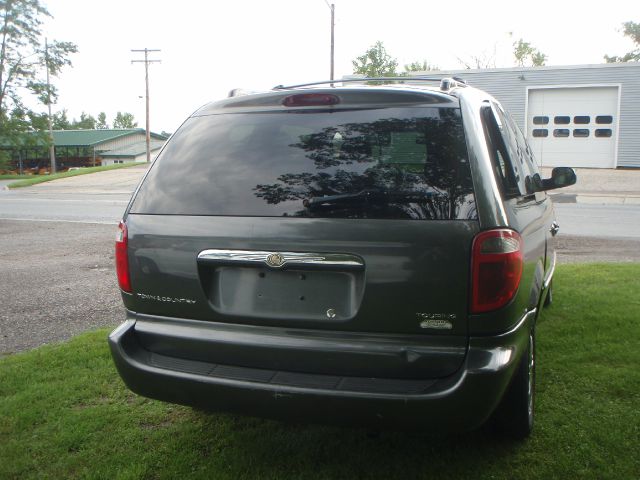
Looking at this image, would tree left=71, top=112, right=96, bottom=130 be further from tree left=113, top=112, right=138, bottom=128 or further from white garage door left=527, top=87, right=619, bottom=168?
white garage door left=527, top=87, right=619, bottom=168

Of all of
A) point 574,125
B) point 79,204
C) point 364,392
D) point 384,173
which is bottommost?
point 79,204

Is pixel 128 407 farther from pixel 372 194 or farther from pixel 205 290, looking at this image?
pixel 372 194

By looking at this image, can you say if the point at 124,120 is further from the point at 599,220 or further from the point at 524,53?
the point at 599,220

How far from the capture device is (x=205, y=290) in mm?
2727

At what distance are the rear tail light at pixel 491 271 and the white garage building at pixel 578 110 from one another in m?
23.3

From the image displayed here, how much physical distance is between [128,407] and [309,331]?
5.45 ft

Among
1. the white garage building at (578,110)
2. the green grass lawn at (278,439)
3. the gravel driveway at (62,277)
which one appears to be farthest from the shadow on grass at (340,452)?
the white garage building at (578,110)

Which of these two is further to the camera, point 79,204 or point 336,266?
point 79,204

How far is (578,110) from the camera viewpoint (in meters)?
25.3

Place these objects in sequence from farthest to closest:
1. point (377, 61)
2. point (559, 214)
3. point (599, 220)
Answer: point (377, 61)
point (559, 214)
point (599, 220)

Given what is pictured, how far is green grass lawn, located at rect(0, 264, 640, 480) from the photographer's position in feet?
9.71

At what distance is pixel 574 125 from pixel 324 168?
25.4 m

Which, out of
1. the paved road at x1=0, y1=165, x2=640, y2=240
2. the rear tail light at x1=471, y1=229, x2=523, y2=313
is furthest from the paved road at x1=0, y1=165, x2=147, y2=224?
the rear tail light at x1=471, y1=229, x2=523, y2=313

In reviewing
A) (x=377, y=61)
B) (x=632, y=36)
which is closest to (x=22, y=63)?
(x=377, y=61)
